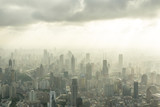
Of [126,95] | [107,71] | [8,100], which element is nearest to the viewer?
[8,100]

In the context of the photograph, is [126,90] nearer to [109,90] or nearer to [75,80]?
[109,90]

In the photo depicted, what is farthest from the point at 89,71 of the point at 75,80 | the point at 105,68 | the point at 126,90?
the point at 75,80

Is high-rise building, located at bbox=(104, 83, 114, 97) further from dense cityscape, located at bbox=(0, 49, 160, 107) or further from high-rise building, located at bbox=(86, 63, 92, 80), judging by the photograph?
high-rise building, located at bbox=(86, 63, 92, 80)

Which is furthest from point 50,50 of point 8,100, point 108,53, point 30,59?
point 8,100

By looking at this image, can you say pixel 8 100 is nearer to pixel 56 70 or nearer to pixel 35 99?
pixel 35 99

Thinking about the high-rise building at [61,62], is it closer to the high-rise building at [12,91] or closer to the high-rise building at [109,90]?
the high-rise building at [12,91]

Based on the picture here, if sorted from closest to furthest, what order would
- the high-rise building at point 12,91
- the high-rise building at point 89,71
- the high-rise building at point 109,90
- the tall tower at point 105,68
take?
the high-rise building at point 12,91 → the high-rise building at point 109,90 → the high-rise building at point 89,71 → the tall tower at point 105,68

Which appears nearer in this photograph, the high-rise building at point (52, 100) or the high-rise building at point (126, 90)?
the high-rise building at point (52, 100)

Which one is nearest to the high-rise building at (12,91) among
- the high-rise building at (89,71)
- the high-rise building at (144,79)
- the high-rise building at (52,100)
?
the high-rise building at (52,100)
